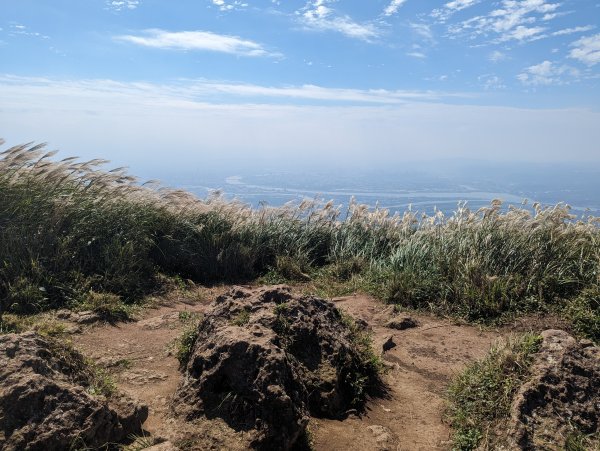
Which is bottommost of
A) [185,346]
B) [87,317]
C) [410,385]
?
[87,317]

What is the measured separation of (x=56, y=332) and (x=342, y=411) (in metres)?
3.16

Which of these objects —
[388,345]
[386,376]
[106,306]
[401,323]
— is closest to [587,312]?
[401,323]

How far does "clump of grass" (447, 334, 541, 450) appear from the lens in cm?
353

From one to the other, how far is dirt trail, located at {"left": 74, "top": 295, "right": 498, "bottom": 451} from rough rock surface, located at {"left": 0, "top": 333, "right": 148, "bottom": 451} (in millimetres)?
295

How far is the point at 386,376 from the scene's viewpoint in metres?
4.79

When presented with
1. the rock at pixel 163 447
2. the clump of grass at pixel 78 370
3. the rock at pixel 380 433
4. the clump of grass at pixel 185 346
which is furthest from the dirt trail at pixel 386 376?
the clump of grass at pixel 78 370

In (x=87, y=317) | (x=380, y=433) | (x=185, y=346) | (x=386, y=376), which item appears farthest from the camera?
(x=87, y=317)

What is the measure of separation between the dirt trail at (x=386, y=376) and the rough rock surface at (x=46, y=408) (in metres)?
0.30

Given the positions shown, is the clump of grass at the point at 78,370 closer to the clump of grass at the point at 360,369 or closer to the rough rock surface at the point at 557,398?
the clump of grass at the point at 360,369

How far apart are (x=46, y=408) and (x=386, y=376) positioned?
302 centimetres

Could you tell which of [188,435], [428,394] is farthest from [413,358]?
[188,435]

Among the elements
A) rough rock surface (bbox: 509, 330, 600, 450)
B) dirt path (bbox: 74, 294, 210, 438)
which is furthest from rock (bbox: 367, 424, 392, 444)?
dirt path (bbox: 74, 294, 210, 438)

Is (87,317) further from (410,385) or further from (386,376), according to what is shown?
(410,385)

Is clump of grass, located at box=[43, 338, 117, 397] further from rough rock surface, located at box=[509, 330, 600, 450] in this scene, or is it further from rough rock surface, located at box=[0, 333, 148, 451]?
rough rock surface, located at box=[509, 330, 600, 450]
